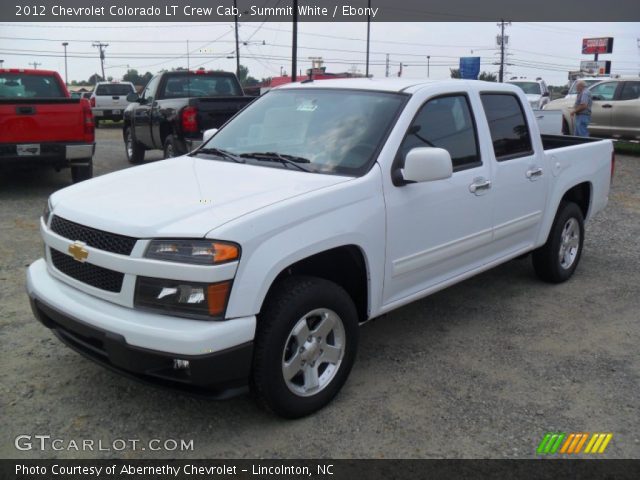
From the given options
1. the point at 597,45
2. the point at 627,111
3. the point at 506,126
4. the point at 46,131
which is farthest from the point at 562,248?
the point at 597,45

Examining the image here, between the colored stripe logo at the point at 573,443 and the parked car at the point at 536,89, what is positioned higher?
the parked car at the point at 536,89

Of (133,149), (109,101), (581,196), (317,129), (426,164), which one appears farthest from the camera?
(109,101)

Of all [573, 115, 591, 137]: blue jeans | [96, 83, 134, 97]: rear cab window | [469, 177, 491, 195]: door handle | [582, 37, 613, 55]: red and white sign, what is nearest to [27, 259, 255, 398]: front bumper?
[469, 177, 491, 195]: door handle

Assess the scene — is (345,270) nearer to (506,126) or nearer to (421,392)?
(421,392)

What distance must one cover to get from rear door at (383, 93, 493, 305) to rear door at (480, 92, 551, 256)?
0.61ft

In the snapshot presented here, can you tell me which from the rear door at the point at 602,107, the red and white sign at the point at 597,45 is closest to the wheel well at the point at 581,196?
the rear door at the point at 602,107

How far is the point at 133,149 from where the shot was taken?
Result: 12.8 m

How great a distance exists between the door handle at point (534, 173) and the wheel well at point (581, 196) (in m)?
0.94

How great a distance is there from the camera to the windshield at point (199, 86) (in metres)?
11.4

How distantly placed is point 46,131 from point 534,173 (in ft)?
22.7

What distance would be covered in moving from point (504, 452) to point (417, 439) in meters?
0.43

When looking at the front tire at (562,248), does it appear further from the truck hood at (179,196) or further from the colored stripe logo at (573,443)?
the truck hood at (179,196)

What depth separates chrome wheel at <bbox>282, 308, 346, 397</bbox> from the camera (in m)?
3.21

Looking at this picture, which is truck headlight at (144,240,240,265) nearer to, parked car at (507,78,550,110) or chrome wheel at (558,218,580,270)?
chrome wheel at (558,218,580,270)
